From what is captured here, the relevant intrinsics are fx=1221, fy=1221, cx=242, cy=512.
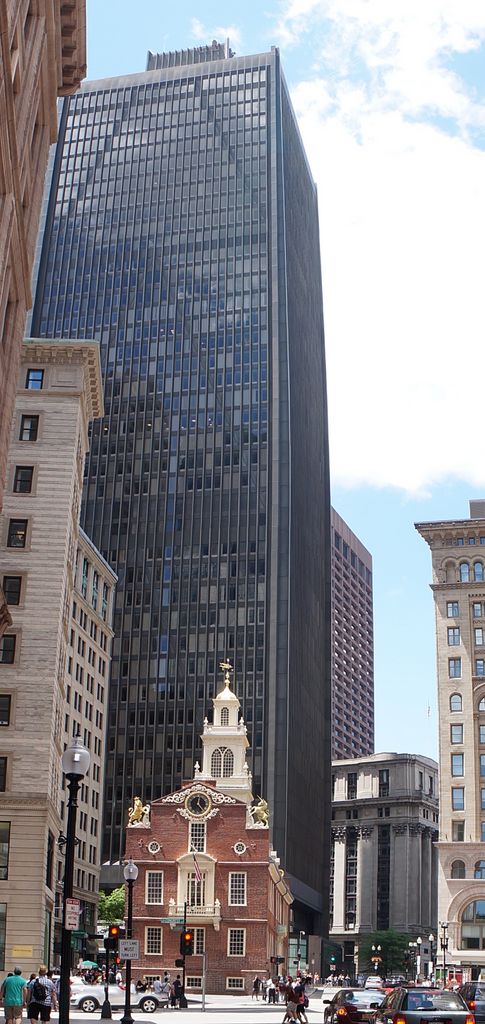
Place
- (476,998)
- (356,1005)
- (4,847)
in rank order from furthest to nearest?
1. (4,847)
2. (476,998)
3. (356,1005)

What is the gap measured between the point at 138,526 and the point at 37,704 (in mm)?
91141

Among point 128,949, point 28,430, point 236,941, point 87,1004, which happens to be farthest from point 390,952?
point 128,949

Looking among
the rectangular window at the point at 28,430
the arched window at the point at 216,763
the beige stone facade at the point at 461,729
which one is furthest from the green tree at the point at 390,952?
the rectangular window at the point at 28,430

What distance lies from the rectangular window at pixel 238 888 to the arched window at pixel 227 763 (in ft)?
37.0

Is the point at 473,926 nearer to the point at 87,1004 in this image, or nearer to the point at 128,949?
the point at 87,1004

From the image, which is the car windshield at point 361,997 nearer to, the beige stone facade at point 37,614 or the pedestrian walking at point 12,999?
the pedestrian walking at point 12,999

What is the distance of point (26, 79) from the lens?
33.8 meters

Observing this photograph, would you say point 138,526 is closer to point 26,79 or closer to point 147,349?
point 147,349

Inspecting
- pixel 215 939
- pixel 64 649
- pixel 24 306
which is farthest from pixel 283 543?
pixel 24 306

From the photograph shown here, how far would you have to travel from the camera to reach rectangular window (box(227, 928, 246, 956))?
88.6 m

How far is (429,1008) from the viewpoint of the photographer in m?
Answer: 24.4

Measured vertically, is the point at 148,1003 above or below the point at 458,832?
below

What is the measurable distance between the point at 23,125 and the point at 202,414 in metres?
119

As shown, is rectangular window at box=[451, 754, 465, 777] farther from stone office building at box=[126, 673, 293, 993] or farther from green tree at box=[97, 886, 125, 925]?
green tree at box=[97, 886, 125, 925]
